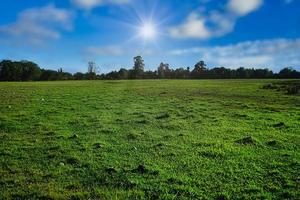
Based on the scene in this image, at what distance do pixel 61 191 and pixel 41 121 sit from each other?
532 inches

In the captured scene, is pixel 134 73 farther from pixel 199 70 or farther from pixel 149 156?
pixel 149 156

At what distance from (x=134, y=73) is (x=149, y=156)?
154835 millimetres

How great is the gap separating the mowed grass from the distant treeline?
117698 mm

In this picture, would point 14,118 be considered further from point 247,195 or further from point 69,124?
point 247,195

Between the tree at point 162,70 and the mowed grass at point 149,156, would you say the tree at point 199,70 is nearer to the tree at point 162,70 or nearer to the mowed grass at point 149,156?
the tree at point 162,70

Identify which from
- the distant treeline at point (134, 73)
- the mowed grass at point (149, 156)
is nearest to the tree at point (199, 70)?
the distant treeline at point (134, 73)

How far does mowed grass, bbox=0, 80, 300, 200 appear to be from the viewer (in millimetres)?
10945

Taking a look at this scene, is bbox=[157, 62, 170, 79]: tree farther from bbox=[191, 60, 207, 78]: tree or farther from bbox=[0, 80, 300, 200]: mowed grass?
bbox=[0, 80, 300, 200]: mowed grass

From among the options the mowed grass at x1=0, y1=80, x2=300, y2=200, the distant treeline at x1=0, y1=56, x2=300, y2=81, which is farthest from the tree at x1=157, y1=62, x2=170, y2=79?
the mowed grass at x1=0, y1=80, x2=300, y2=200

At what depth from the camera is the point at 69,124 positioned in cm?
2230

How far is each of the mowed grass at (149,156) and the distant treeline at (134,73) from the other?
11770 centimetres

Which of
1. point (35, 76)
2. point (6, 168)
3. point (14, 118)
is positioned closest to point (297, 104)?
point (14, 118)

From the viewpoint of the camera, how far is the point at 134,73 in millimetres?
168625

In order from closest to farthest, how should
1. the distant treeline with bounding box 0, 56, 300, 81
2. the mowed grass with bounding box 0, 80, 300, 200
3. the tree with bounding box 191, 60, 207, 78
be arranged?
the mowed grass with bounding box 0, 80, 300, 200 → the distant treeline with bounding box 0, 56, 300, 81 → the tree with bounding box 191, 60, 207, 78
